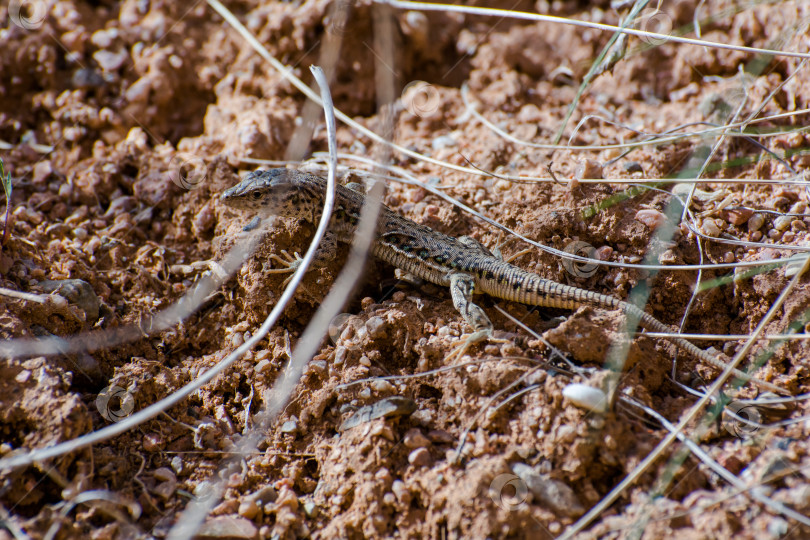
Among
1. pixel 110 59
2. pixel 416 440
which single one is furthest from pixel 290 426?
pixel 110 59

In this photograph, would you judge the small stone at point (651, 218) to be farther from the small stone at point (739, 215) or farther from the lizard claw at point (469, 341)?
the lizard claw at point (469, 341)

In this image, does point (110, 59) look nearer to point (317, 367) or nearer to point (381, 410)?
point (317, 367)

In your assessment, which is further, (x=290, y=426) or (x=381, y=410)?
(x=290, y=426)

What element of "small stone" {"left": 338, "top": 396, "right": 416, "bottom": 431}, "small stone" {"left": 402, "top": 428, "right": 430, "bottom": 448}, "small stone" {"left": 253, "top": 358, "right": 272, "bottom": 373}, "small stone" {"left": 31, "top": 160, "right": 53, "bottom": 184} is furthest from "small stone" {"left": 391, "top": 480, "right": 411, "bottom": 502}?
"small stone" {"left": 31, "top": 160, "right": 53, "bottom": 184}

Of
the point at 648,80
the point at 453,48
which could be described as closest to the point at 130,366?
the point at 453,48

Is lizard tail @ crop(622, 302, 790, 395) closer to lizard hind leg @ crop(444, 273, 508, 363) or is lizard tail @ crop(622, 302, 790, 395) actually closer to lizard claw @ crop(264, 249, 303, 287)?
lizard hind leg @ crop(444, 273, 508, 363)

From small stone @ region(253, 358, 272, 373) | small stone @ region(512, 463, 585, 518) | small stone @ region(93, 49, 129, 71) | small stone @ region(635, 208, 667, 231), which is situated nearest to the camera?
small stone @ region(512, 463, 585, 518)

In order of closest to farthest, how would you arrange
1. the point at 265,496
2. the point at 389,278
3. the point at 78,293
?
the point at 265,496 → the point at 78,293 → the point at 389,278
